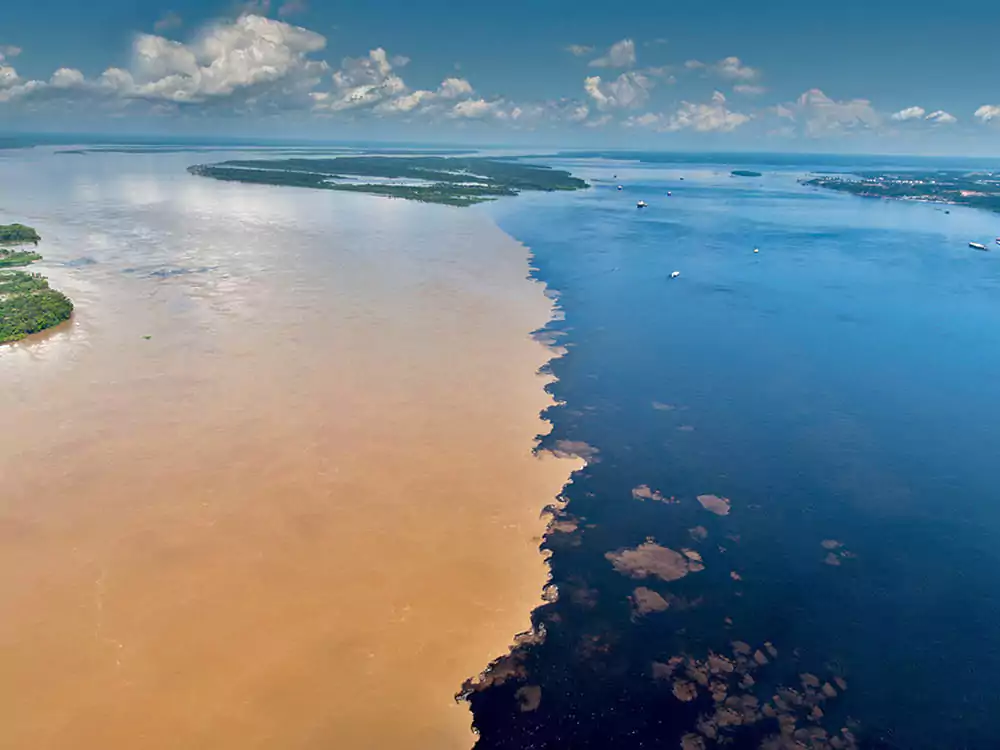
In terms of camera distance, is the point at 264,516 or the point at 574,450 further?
the point at 574,450

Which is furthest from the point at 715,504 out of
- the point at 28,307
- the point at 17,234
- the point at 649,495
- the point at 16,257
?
the point at 17,234

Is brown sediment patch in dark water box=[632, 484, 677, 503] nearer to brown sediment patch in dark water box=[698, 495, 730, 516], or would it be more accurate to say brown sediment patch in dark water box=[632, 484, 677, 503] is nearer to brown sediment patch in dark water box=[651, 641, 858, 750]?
brown sediment patch in dark water box=[698, 495, 730, 516]

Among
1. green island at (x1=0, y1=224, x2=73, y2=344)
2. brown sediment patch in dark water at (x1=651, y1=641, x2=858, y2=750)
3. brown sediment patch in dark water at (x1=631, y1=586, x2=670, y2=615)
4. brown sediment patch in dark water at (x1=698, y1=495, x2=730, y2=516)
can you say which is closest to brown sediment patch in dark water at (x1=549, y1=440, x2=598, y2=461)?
brown sediment patch in dark water at (x1=698, y1=495, x2=730, y2=516)

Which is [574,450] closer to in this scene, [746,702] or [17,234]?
[746,702]

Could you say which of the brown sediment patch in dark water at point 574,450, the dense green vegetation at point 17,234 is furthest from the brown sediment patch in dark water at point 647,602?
the dense green vegetation at point 17,234

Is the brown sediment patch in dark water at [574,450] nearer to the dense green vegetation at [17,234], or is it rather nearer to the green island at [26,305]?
the green island at [26,305]

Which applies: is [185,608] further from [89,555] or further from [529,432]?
[529,432]
